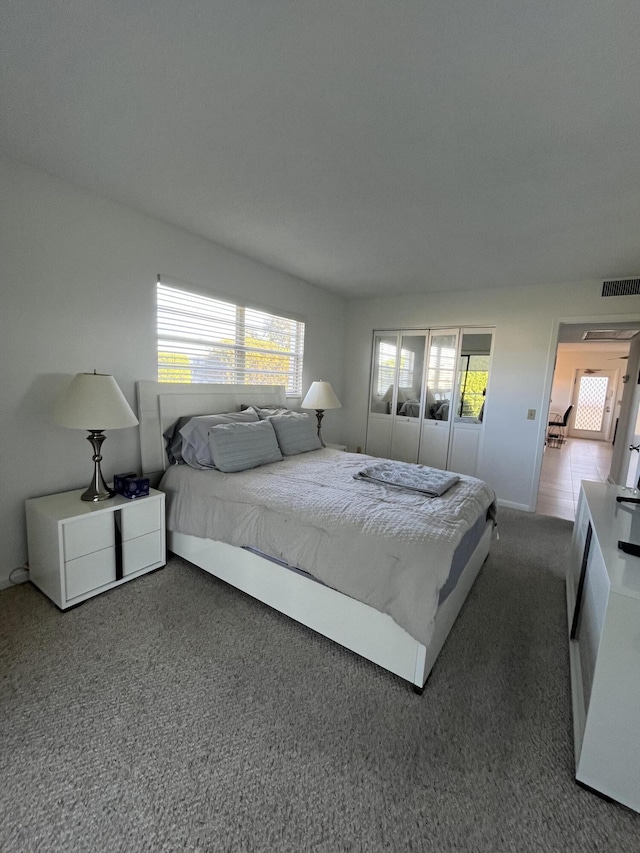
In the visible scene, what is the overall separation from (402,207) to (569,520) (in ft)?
11.5

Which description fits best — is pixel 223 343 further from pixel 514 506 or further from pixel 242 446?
pixel 514 506

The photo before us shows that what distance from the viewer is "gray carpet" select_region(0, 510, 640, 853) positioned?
3.65 ft

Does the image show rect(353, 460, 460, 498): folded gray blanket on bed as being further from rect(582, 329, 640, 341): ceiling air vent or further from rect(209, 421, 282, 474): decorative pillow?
rect(582, 329, 640, 341): ceiling air vent

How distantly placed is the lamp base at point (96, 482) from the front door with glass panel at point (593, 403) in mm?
11197

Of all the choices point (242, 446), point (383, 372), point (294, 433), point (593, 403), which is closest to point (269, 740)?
point (242, 446)

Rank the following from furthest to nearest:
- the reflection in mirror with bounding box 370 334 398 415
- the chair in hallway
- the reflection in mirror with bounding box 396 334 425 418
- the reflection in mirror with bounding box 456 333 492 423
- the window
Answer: the chair in hallway < the reflection in mirror with bounding box 370 334 398 415 < the reflection in mirror with bounding box 396 334 425 418 < the reflection in mirror with bounding box 456 333 492 423 < the window

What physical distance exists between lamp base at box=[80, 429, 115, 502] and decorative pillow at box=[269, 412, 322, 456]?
135cm

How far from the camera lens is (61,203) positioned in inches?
87.0

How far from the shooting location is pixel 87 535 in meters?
2.10

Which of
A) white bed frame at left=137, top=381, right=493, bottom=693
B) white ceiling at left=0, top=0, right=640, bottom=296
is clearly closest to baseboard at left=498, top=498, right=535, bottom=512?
white bed frame at left=137, top=381, right=493, bottom=693

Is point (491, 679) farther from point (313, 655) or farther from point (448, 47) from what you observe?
point (448, 47)

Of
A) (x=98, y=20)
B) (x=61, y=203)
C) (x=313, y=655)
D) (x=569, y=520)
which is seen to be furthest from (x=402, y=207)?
(x=569, y=520)

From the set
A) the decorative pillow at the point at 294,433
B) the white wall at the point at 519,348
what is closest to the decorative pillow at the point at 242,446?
the decorative pillow at the point at 294,433

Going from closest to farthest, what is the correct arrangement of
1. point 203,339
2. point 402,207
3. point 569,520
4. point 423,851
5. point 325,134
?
point 423,851, point 325,134, point 402,207, point 203,339, point 569,520
